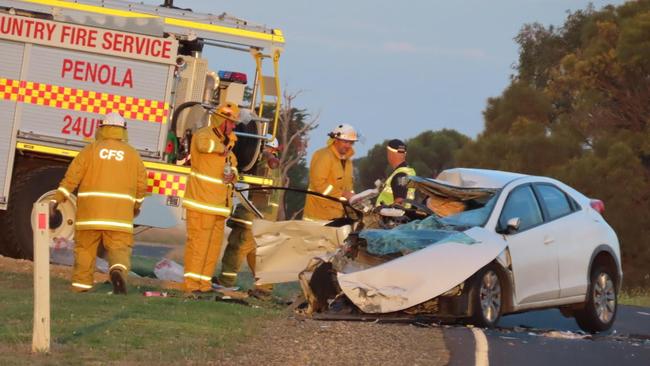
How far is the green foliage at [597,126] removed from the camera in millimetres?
41469

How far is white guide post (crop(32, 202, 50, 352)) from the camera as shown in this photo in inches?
391

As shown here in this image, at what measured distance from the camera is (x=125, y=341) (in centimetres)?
1100

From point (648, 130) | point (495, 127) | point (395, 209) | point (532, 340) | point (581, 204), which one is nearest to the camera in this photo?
point (532, 340)

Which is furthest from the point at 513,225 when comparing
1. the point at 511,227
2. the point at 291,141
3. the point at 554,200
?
the point at 291,141

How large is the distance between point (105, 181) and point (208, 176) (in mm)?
1102

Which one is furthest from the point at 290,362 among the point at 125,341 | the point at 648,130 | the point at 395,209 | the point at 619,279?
the point at 648,130

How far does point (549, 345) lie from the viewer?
13109 millimetres

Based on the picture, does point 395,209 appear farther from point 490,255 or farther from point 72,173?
point 72,173

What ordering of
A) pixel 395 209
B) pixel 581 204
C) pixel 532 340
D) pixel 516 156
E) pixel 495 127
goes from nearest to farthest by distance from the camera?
pixel 532 340 → pixel 395 209 → pixel 581 204 → pixel 516 156 → pixel 495 127

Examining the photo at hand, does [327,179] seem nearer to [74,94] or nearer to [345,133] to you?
[345,133]

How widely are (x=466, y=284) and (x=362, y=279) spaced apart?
3.09 feet

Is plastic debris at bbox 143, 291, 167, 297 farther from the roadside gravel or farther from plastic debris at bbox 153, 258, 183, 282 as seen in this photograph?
plastic debris at bbox 153, 258, 183, 282

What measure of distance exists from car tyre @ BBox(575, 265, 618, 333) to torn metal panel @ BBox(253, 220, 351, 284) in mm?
2721

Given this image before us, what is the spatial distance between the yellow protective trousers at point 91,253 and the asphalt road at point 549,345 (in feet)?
11.9
